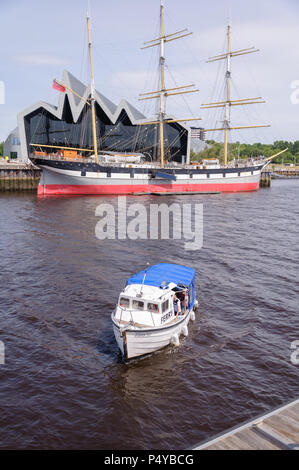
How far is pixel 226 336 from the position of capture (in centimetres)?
1877

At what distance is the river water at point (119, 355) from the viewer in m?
12.6

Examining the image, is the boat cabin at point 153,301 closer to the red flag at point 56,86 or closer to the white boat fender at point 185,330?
the white boat fender at point 185,330

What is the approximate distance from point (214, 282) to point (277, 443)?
16.5 m

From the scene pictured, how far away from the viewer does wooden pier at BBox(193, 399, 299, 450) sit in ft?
32.4

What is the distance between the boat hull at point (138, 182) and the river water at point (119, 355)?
112ft

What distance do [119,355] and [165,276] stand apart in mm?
4828

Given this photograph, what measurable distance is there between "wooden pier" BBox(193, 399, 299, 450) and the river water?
6.71ft

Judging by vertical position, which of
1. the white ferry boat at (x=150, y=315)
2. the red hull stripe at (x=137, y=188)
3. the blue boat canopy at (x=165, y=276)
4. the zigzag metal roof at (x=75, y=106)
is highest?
the zigzag metal roof at (x=75, y=106)

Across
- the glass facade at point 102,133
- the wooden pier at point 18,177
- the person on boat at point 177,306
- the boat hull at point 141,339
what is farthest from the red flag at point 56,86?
the boat hull at point 141,339

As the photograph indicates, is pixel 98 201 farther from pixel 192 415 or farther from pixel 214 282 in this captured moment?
pixel 192 415

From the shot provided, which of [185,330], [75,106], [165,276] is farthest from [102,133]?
[185,330]

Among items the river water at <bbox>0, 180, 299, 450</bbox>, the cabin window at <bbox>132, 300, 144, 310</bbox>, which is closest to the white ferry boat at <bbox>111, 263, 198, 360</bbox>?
the cabin window at <bbox>132, 300, 144, 310</bbox>

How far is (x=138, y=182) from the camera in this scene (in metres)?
75.1

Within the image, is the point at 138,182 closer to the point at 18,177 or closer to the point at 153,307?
the point at 18,177
